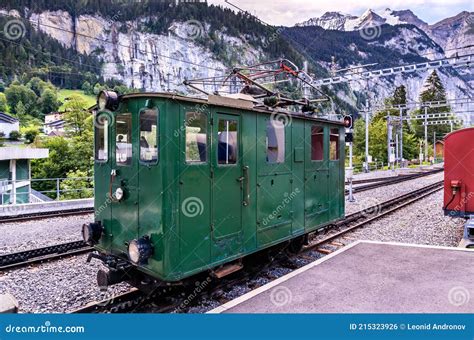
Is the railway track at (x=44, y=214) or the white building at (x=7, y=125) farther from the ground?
the white building at (x=7, y=125)

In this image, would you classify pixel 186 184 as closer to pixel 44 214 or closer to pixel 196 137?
pixel 196 137

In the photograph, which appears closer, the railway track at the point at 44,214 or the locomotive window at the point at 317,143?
the locomotive window at the point at 317,143

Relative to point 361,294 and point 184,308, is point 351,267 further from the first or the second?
point 184,308

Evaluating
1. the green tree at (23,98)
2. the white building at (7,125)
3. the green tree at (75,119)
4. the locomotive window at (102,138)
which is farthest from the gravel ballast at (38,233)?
the green tree at (23,98)

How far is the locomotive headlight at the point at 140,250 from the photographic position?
4594 mm

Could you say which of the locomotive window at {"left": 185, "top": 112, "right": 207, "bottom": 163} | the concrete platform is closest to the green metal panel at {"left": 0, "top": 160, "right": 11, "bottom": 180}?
the locomotive window at {"left": 185, "top": 112, "right": 207, "bottom": 163}

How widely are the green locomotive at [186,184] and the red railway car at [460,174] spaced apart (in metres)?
6.49

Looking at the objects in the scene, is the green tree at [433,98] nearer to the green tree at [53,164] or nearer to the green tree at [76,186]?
the green tree at [53,164]

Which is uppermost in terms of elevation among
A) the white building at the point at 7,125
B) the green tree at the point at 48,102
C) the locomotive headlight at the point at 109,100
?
the green tree at the point at 48,102

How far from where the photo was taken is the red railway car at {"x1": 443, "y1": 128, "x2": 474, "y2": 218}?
10117 millimetres

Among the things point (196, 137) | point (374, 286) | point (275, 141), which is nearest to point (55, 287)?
point (196, 137)

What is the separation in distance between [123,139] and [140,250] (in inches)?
68.8

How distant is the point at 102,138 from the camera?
19.0 feet

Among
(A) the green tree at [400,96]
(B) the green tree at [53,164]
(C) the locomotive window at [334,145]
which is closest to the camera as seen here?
(C) the locomotive window at [334,145]
